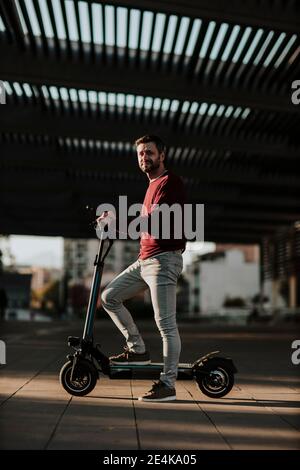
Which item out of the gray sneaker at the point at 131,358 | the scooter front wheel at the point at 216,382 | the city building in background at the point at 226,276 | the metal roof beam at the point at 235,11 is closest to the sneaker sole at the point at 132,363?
the gray sneaker at the point at 131,358

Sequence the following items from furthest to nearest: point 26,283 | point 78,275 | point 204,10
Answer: point 78,275 → point 26,283 → point 204,10

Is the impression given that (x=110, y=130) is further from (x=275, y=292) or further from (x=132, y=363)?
(x=275, y=292)

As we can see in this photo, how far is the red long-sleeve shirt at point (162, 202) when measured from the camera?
17.2 feet

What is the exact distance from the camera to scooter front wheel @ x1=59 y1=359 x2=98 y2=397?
537 cm

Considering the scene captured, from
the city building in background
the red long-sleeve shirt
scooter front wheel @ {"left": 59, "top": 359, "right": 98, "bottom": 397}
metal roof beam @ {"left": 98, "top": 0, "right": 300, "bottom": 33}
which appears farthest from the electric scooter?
the city building in background

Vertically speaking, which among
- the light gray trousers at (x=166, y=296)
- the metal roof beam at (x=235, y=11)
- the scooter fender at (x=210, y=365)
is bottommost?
the scooter fender at (x=210, y=365)

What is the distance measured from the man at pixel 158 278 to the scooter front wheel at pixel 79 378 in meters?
0.20

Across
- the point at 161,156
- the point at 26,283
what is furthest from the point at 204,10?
the point at 26,283

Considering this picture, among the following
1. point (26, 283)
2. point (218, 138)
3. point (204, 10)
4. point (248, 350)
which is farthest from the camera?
point (26, 283)

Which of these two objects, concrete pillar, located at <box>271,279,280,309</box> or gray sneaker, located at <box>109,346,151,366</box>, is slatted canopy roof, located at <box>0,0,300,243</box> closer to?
gray sneaker, located at <box>109,346,151,366</box>

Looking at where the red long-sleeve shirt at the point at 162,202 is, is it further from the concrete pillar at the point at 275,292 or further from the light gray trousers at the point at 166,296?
the concrete pillar at the point at 275,292
